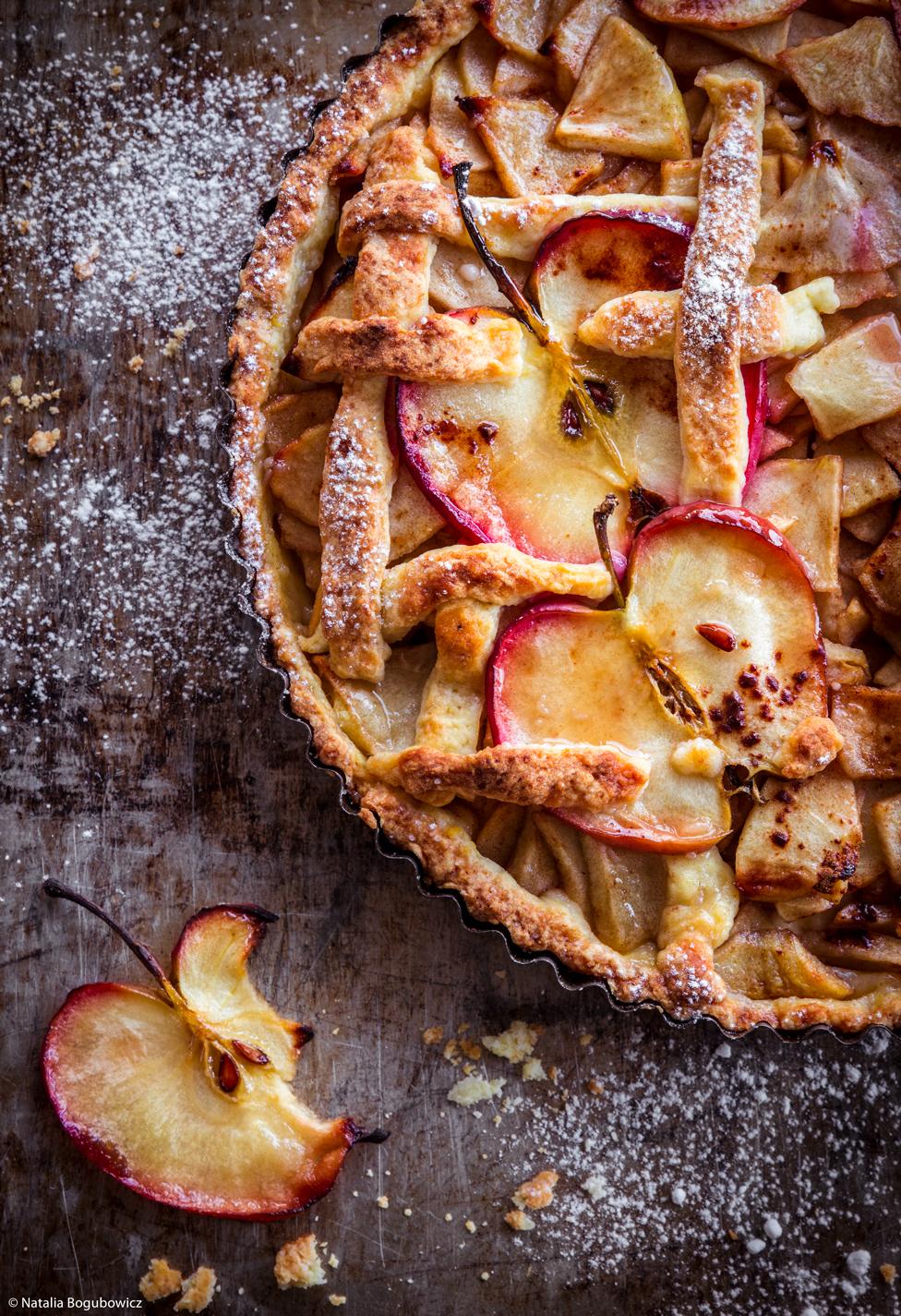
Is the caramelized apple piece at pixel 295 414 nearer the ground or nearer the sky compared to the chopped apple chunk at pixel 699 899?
nearer the sky

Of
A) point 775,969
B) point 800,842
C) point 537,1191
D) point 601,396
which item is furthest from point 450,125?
point 537,1191

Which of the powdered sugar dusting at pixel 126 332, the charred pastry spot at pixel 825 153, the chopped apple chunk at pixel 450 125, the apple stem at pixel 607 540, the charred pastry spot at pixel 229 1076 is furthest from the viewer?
the powdered sugar dusting at pixel 126 332

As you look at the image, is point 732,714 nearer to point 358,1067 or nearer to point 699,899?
point 699,899

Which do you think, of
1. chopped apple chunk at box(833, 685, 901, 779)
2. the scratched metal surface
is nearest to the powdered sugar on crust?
Answer: chopped apple chunk at box(833, 685, 901, 779)

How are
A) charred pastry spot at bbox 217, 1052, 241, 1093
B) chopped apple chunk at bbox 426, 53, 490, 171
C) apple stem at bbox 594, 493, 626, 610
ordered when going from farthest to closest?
charred pastry spot at bbox 217, 1052, 241, 1093 → chopped apple chunk at bbox 426, 53, 490, 171 → apple stem at bbox 594, 493, 626, 610

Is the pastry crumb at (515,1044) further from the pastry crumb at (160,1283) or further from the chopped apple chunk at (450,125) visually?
the chopped apple chunk at (450,125)

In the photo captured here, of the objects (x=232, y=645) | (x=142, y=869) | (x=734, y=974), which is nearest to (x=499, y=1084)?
(x=734, y=974)

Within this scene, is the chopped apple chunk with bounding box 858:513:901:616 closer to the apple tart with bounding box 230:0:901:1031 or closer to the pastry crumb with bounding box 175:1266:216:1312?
the apple tart with bounding box 230:0:901:1031

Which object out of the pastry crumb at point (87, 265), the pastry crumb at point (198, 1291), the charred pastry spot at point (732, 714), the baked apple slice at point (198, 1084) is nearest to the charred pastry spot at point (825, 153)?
the charred pastry spot at point (732, 714)
